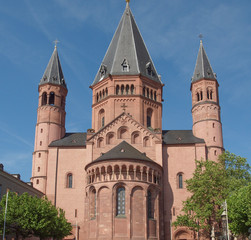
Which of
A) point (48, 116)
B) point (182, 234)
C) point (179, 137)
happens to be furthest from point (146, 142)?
point (48, 116)

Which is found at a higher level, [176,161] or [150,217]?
[176,161]

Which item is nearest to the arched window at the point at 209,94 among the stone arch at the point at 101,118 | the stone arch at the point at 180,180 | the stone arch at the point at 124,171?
the stone arch at the point at 180,180

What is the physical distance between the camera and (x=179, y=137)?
204ft

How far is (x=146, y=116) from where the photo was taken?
64.1 m

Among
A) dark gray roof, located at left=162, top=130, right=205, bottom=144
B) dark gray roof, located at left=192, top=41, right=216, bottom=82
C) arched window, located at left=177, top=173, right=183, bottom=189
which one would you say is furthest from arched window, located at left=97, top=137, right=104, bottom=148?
dark gray roof, located at left=192, top=41, right=216, bottom=82

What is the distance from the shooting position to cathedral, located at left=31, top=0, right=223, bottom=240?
50719 millimetres

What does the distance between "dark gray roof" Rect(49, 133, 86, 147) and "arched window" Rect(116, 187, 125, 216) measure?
12.9 metres

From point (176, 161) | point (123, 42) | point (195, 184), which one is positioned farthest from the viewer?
point (123, 42)

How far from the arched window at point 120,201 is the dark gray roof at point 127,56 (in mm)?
22294

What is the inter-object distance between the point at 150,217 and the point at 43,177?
18.8 meters

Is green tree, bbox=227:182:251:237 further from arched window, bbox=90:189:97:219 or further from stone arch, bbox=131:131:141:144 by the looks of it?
stone arch, bbox=131:131:141:144

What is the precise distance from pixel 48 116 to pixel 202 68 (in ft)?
91.7

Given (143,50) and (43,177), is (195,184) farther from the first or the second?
(143,50)

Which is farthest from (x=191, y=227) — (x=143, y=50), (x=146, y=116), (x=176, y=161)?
(x=143, y=50)
